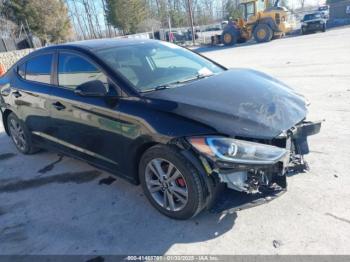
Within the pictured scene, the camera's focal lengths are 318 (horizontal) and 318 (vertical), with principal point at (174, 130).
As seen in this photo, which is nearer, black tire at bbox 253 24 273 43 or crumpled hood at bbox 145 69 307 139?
crumpled hood at bbox 145 69 307 139

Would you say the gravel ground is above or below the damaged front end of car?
below

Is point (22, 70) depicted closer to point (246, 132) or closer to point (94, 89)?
point (94, 89)

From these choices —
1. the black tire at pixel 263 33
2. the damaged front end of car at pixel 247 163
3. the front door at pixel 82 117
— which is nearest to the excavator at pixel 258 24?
the black tire at pixel 263 33

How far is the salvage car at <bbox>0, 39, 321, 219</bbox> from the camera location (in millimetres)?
2668

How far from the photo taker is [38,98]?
14.0 feet

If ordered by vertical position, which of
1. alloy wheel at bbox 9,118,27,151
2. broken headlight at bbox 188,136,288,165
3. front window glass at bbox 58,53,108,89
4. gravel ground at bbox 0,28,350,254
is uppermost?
front window glass at bbox 58,53,108,89

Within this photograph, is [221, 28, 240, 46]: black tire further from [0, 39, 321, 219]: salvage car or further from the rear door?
the rear door

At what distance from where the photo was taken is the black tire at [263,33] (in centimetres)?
2305

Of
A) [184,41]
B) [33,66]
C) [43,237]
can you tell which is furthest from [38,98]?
[184,41]

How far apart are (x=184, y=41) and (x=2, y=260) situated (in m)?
35.8

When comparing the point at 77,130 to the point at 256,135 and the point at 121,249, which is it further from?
the point at 256,135

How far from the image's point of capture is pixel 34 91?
436 centimetres

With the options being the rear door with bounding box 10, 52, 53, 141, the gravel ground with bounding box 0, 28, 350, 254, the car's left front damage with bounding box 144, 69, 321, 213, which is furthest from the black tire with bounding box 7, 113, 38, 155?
the car's left front damage with bounding box 144, 69, 321, 213

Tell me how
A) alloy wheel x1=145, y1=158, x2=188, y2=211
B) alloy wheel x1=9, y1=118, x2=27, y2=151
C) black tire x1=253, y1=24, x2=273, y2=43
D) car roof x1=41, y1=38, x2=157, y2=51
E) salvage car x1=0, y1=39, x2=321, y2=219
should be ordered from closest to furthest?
salvage car x1=0, y1=39, x2=321, y2=219 → alloy wheel x1=145, y1=158, x2=188, y2=211 → car roof x1=41, y1=38, x2=157, y2=51 → alloy wheel x1=9, y1=118, x2=27, y2=151 → black tire x1=253, y1=24, x2=273, y2=43
